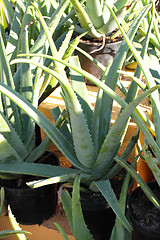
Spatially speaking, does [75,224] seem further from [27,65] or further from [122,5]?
[122,5]

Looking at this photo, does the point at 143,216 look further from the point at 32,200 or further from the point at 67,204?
the point at 32,200

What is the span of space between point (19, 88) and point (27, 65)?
8 centimetres

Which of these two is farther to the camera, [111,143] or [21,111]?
[21,111]


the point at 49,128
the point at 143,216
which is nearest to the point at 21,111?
the point at 49,128

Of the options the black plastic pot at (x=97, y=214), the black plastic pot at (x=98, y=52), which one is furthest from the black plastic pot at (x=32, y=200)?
the black plastic pot at (x=98, y=52)

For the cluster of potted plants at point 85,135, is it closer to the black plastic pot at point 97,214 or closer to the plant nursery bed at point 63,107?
the black plastic pot at point 97,214

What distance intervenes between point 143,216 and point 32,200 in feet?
0.82

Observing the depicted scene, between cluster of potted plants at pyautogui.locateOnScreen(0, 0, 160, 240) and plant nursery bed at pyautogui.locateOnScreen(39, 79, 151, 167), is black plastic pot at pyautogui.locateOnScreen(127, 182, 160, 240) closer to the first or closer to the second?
cluster of potted plants at pyautogui.locateOnScreen(0, 0, 160, 240)

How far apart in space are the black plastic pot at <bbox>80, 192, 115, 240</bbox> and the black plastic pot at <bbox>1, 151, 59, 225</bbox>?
0.11m

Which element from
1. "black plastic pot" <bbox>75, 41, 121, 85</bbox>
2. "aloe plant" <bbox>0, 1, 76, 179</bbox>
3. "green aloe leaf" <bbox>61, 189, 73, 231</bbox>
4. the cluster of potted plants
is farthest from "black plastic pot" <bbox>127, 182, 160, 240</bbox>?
"black plastic pot" <bbox>75, 41, 121, 85</bbox>

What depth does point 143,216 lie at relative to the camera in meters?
0.58

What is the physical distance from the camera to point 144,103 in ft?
2.97

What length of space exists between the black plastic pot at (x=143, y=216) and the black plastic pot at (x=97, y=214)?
0.06m

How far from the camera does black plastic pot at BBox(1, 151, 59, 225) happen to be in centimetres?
69
